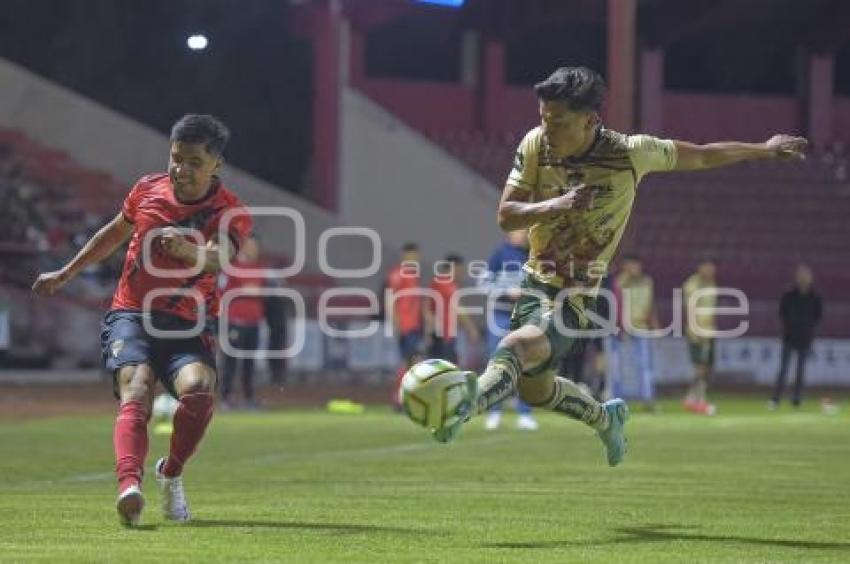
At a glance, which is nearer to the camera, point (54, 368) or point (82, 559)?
point (82, 559)

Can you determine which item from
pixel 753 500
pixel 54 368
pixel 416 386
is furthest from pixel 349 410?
pixel 416 386

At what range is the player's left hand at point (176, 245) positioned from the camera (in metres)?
8.92

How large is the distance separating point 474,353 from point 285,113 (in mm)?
9823

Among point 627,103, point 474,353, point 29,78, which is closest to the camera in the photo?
point 627,103

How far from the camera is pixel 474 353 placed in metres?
33.4

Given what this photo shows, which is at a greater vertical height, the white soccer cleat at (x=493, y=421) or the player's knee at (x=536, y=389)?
the player's knee at (x=536, y=389)

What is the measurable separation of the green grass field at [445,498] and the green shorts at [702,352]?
588 cm

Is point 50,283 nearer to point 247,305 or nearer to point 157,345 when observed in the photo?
point 157,345

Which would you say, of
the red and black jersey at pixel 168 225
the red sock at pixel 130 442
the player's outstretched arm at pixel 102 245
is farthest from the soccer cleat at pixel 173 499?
the player's outstretched arm at pixel 102 245

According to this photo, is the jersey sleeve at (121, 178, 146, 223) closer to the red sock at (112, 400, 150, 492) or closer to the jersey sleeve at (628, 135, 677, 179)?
the red sock at (112, 400, 150, 492)

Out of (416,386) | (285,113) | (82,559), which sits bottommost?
(82,559)

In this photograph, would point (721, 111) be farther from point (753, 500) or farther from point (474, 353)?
point (753, 500)

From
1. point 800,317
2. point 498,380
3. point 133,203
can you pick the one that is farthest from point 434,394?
point 800,317

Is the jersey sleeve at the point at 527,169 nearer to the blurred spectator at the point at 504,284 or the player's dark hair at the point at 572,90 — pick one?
the player's dark hair at the point at 572,90
